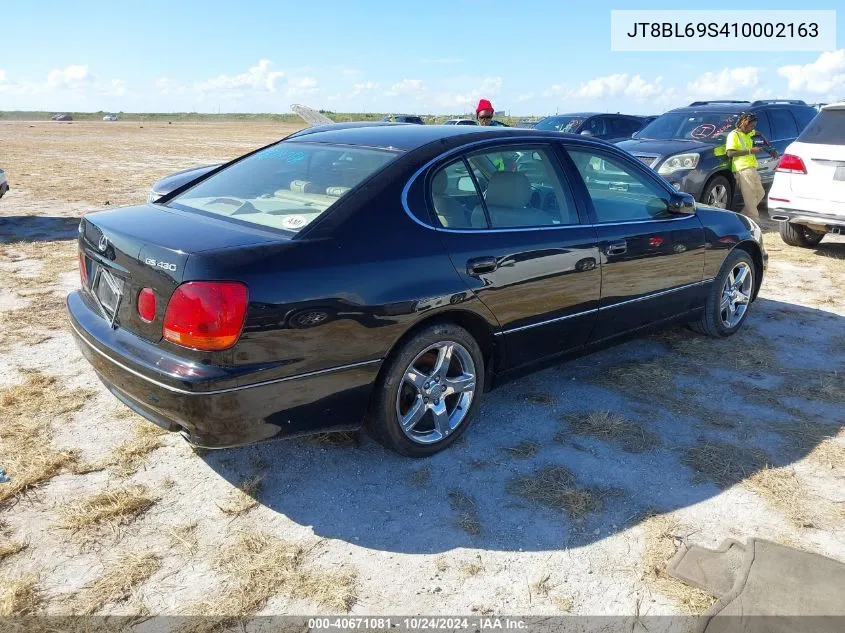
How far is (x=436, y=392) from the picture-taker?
11.5ft

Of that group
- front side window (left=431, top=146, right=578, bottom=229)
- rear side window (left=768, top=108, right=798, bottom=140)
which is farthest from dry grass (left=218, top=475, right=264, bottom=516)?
rear side window (left=768, top=108, right=798, bottom=140)

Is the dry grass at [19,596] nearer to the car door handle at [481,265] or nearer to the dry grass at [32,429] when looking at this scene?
the dry grass at [32,429]

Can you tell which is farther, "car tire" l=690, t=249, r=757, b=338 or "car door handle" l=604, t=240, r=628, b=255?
"car tire" l=690, t=249, r=757, b=338

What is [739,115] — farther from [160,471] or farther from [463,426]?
[160,471]

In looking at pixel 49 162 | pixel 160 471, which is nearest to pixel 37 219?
pixel 160 471

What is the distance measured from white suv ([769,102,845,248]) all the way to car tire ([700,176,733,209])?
1581 mm

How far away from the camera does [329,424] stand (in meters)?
3.14

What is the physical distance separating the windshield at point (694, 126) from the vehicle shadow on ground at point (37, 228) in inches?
339

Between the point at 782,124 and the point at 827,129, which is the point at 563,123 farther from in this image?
the point at 827,129

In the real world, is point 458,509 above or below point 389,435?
below

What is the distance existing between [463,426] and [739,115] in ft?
29.5

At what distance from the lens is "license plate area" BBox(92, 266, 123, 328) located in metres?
3.14

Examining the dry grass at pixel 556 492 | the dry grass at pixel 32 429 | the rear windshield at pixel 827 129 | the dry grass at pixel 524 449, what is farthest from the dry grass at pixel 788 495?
the rear windshield at pixel 827 129

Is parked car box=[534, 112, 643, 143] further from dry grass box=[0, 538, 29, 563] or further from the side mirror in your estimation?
dry grass box=[0, 538, 29, 563]
